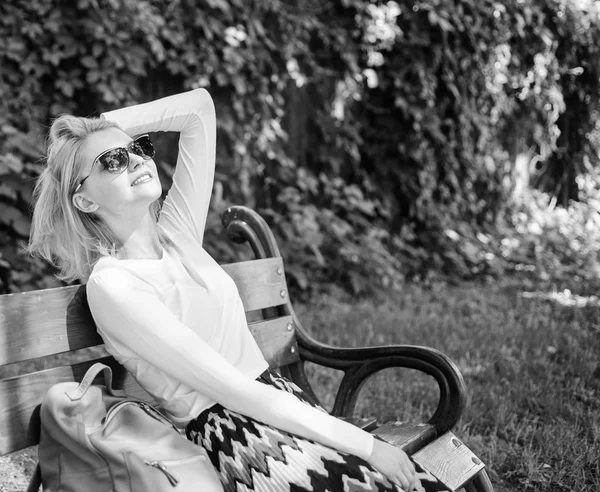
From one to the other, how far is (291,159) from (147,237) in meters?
3.85

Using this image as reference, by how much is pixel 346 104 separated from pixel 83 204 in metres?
4.45

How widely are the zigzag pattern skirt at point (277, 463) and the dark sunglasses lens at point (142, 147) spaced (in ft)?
2.38

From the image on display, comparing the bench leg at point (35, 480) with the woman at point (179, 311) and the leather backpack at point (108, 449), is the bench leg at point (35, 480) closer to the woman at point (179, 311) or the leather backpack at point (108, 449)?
the leather backpack at point (108, 449)

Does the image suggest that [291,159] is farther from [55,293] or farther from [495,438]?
[55,293]

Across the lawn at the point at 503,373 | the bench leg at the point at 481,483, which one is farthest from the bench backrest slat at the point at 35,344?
the lawn at the point at 503,373

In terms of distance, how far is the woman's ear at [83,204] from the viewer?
1.84m

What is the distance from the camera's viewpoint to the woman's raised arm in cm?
211

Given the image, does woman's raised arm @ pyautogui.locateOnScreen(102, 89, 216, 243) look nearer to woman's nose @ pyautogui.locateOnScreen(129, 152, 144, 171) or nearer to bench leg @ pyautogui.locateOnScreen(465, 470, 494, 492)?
woman's nose @ pyautogui.locateOnScreen(129, 152, 144, 171)

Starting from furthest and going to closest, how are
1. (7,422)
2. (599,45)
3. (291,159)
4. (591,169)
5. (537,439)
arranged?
(591,169) < (599,45) < (291,159) < (537,439) < (7,422)

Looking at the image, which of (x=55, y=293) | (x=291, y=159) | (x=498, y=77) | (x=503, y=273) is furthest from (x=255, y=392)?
(x=498, y=77)

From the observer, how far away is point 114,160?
5.90 feet

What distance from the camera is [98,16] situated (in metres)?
4.43

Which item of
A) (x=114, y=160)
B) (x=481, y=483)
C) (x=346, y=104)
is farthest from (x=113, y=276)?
(x=346, y=104)

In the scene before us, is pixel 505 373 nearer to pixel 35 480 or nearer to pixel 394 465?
pixel 394 465
